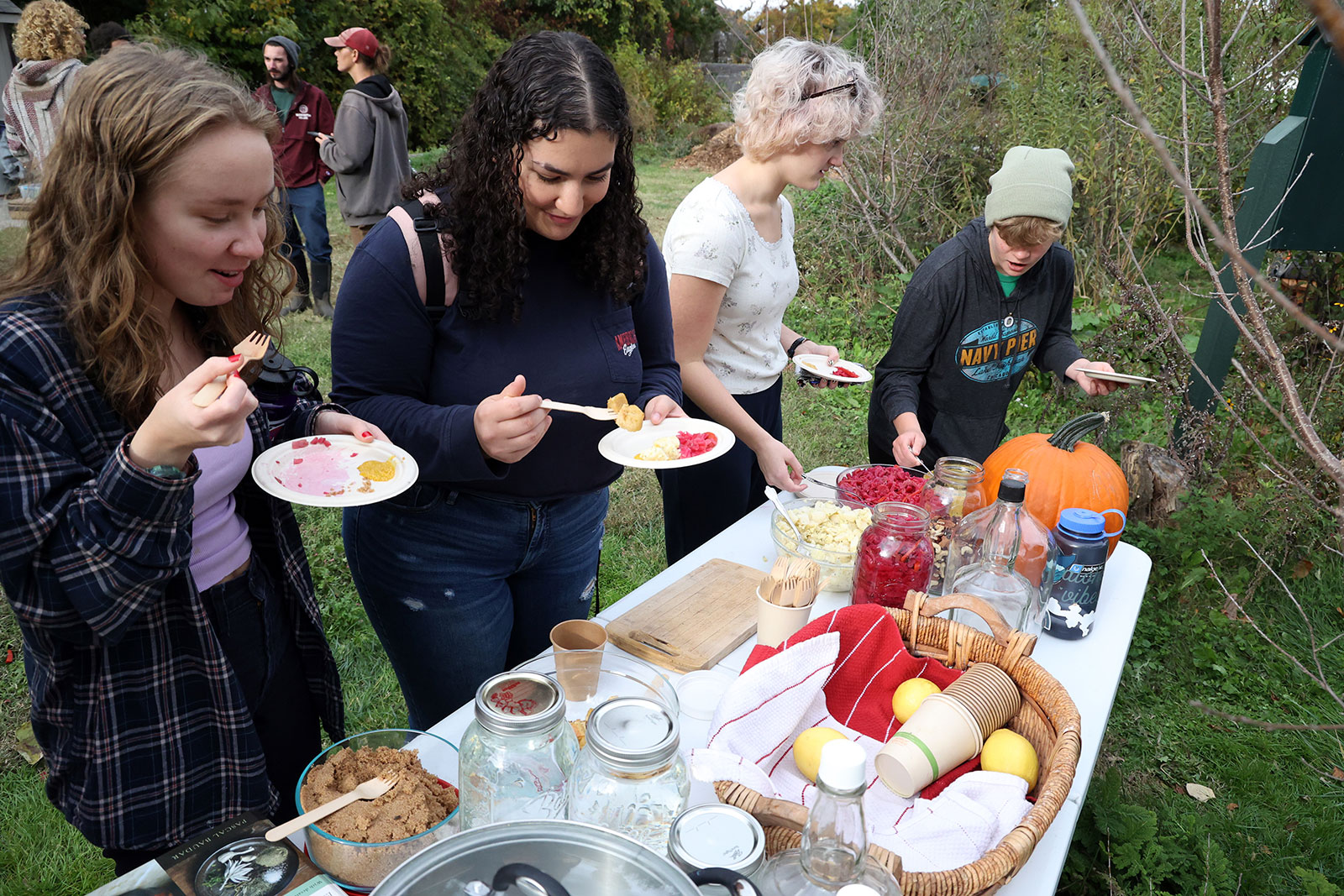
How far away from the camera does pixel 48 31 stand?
5.07 metres

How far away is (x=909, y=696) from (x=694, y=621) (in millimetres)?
570

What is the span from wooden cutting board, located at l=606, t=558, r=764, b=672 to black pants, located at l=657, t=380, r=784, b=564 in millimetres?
697

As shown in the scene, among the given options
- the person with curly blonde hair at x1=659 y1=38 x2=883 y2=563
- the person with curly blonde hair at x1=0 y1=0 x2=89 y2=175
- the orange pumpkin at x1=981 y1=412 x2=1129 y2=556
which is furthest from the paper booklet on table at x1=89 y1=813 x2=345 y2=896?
the person with curly blonde hair at x1=0 y1=0 x2=89 y2=175

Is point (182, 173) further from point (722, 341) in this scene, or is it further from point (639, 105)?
point (639, 105)

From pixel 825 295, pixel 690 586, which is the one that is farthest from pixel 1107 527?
pixel 825 295

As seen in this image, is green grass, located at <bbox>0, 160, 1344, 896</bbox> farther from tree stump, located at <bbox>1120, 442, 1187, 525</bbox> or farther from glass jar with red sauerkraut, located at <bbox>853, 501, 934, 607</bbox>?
glass jar with red sauerkraut, located at <bbox>853, 501, 934, 607</bbox>

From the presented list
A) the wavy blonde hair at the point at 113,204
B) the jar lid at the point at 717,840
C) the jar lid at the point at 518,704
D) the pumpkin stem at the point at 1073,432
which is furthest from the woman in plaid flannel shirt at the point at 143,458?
the pumpkin stem at the point at 1073,432

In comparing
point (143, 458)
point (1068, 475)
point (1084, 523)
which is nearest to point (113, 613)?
point (143, 458)

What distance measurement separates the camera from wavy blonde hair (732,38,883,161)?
105 inches

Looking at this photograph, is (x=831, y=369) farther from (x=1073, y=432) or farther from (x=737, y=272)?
(x=1073, y=432)

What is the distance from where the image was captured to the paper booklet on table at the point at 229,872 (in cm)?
114

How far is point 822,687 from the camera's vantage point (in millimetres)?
1579

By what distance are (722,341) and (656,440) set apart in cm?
90

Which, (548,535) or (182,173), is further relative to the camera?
(548,535)
